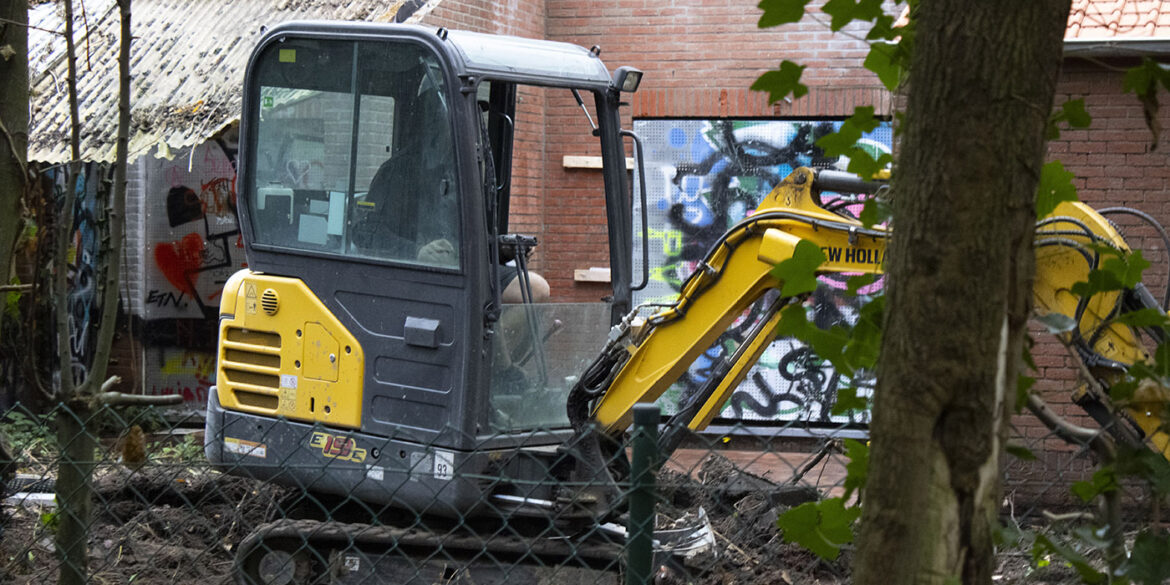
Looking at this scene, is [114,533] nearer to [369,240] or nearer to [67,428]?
[369,240]

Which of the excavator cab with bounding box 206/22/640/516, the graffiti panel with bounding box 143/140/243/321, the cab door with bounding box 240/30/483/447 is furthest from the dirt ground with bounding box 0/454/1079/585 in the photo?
the graffiti panel with bounding box 143/140/243/321

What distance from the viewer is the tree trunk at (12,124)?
3525mm

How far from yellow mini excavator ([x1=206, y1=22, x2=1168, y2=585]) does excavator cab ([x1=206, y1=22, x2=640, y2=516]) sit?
1cm

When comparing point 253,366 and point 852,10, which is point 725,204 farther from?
point 852,10

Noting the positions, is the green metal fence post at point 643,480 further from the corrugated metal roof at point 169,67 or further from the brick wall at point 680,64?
the brick wall at point 680,64

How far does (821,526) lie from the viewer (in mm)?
2184

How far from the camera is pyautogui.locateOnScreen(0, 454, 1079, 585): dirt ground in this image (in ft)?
19.1

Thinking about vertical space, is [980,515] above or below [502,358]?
above

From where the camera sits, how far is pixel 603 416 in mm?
5660

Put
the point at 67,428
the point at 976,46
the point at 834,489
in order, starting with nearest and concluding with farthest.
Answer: the point at 976,46
the point at 834,489
the point at 67,428

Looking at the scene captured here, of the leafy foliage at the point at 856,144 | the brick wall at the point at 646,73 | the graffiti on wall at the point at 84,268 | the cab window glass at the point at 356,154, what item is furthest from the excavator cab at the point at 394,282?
the graffiti on wall at the point at 84,268

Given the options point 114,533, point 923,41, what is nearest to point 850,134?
point 923,41

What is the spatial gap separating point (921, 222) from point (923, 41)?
0.26 metres

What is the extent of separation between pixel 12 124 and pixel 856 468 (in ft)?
9.52
